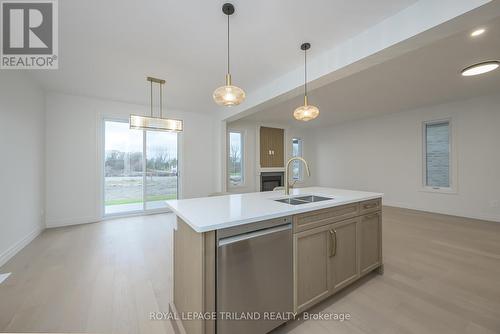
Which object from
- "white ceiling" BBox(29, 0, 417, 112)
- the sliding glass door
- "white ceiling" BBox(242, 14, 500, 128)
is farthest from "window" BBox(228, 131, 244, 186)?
"white ceiling" BBox(29, 0, 417, 112)

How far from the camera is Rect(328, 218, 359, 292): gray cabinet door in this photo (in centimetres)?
171

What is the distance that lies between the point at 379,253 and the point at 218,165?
4.09 m

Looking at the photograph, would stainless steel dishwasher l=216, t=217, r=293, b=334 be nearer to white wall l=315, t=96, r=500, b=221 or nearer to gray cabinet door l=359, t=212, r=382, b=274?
gray cabinet door l=359, t=212, r=382, b=274

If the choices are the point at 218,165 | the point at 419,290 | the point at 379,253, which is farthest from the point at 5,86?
the point at 419,290

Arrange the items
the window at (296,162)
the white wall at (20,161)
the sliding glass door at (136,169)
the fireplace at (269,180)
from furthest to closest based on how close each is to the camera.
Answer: the window at (296,162), the fireplace at (269,180), the sliding glass door at (136,169), the white wall at (20,161)

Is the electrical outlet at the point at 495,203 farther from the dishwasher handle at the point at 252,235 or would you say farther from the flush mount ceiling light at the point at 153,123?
the flush mount ceiling light at the point at 153,123

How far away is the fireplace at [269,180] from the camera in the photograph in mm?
6734

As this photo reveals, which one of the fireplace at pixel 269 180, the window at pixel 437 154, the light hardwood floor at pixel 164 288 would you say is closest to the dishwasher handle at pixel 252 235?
the light hardwood floor at pixel 164 288

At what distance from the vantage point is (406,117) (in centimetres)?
536

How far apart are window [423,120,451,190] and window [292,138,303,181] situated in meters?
3.79

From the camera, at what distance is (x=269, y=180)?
691cm

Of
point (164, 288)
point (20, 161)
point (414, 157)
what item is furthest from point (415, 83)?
point (20, 161)

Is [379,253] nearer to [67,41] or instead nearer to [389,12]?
[389,12]

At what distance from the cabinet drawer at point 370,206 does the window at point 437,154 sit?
13.9 feet
